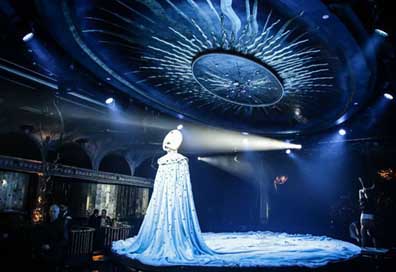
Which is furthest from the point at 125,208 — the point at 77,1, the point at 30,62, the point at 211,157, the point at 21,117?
the point at 77,1

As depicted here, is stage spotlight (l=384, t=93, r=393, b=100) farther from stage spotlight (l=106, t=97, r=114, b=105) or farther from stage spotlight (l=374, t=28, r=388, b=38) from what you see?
stage spotlight (l=106, t=97, r=114, b=105)

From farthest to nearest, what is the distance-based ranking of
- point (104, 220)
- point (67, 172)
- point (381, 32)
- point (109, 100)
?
point (104, 220), point (67, 172), point (109, 100), point (381, 32)

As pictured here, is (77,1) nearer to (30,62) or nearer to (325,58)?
(30,62)

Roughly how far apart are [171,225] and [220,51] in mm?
3106

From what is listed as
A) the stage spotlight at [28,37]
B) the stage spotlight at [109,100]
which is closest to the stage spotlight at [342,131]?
the stage spotlight at [109,100]

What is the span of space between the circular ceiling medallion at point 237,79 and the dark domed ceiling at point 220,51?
0.02 meters

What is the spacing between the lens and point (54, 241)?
4.47 m

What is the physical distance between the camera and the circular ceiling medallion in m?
4.92

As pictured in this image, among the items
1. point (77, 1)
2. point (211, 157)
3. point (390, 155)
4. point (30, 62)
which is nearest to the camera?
point (77, 1)

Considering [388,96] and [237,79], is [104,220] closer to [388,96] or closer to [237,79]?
[237,79]

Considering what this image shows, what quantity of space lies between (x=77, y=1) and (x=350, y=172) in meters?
10.7

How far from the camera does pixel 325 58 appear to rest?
4.67 metres

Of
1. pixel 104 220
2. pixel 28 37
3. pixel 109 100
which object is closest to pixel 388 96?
pixel 109 100

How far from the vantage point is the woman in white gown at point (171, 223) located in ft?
14.9
